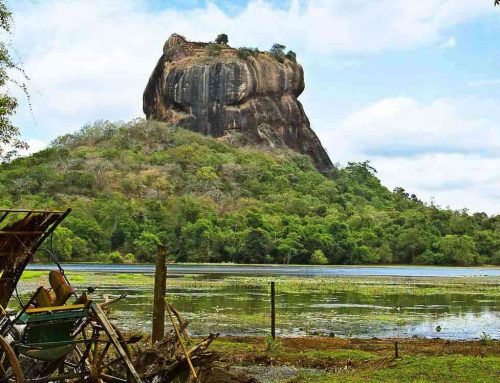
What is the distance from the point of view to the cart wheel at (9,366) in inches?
344

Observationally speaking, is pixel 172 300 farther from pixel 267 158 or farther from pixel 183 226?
pixel 267 158

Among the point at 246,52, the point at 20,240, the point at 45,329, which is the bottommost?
the point at 45,329

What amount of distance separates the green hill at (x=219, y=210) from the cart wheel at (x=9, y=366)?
81408 millimetres

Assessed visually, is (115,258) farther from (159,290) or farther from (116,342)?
(116,342)

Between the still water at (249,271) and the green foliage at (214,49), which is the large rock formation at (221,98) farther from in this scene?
the still water at (249,271)

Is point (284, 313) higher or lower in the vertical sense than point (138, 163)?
lower

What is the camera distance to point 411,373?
1544 centimetres

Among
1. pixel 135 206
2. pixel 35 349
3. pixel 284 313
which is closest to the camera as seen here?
pixel 35 349

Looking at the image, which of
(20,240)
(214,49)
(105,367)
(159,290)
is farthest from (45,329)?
(214,49)

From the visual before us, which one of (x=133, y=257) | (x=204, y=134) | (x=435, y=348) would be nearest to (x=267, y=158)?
(x=204, y=134)

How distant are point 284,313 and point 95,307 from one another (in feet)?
73.2

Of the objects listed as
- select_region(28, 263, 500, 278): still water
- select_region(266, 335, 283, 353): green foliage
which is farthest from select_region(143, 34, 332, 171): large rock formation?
select_region(266, 335, 283, 353): green foliage

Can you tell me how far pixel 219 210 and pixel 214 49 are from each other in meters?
76.8

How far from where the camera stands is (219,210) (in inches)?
5266
